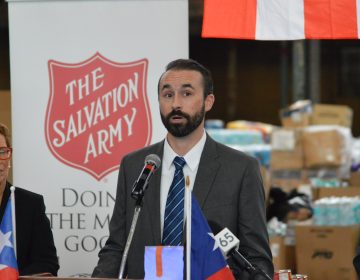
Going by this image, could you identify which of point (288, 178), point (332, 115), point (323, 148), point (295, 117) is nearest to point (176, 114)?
point (288, 178)

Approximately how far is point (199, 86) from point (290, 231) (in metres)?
3.93

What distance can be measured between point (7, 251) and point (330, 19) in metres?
1.58

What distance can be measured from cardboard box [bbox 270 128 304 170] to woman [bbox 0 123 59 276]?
6.35m

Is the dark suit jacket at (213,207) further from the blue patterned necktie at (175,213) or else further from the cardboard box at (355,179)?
the cardboard box at (355,179)

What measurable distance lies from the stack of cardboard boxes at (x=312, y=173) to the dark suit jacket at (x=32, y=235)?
3.18m

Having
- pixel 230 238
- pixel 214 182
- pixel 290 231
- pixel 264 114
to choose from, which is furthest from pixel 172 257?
pixel 264 114

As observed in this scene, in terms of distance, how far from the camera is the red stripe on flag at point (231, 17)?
3463mm

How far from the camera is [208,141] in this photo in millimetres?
3035

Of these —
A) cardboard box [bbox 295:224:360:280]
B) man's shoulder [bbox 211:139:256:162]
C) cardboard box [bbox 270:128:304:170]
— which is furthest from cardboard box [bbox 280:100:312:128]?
man's shoulder [bbox 211:139:256:162]

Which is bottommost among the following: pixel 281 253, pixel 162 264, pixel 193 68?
pixel 281 253

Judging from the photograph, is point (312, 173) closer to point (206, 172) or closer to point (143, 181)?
point (206, 172)

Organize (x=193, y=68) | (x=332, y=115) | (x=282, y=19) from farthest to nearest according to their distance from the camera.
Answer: (x=332, y=115) < (x=282, y=19) < (x=193, y=68)

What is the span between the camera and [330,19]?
11.3ft

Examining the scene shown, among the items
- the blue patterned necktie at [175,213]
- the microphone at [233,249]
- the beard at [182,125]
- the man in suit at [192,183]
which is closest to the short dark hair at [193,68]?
the man in suit at [192,183]
